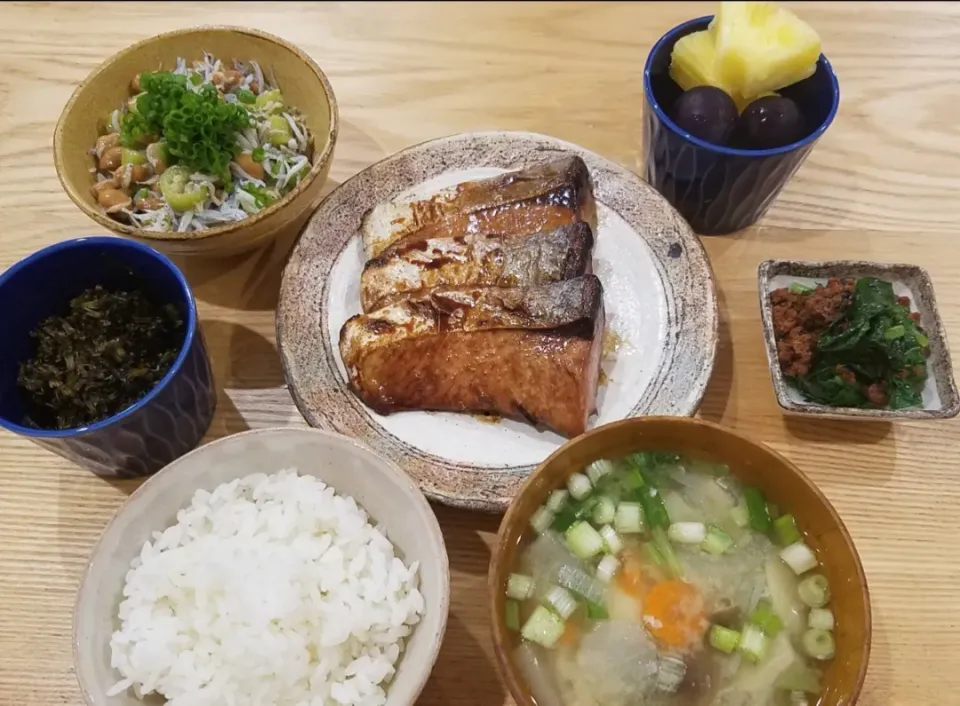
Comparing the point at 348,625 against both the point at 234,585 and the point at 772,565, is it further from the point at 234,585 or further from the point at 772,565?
the point at 772,565

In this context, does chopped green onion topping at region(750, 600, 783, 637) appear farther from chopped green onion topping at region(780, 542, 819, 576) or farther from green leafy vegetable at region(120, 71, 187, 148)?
green leafy vegetable at region(120, 71, 187, 148)

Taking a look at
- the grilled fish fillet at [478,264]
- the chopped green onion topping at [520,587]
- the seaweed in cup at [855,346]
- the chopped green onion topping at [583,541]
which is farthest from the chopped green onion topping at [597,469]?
the seaweed in cup at [855,346]

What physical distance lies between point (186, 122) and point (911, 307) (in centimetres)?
225

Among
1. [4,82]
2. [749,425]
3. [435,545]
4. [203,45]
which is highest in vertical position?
[203,45]

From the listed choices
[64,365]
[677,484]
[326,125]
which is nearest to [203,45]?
[326,125]

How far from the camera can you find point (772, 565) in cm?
164

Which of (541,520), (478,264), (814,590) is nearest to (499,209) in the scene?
(478,264)

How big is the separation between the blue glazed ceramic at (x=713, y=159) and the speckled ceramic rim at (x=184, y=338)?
1459mm

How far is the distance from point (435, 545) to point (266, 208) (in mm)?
1152

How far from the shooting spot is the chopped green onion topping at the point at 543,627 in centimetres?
159

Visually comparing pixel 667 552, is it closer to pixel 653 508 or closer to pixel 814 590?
pixel 653 508

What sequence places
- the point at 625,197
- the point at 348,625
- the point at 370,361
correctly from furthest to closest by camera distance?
1. the point at 625,197
2. the point at 370,361
3. the point at 348,625

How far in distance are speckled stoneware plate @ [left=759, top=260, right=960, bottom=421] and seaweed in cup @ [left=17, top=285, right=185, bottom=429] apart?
1.64m

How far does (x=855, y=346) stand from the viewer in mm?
2107
